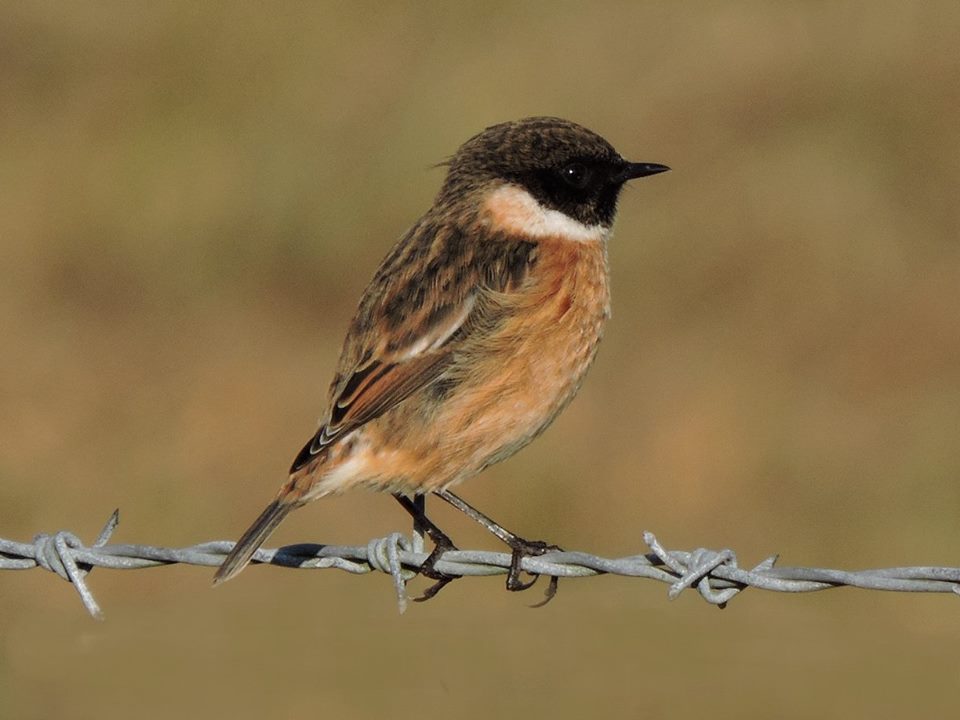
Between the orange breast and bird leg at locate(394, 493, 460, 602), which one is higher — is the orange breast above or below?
above

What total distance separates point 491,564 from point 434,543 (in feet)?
4.67

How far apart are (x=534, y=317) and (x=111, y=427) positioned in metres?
6.53

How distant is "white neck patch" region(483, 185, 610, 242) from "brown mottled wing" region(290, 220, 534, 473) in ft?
0.58

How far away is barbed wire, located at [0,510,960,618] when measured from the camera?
468 cm

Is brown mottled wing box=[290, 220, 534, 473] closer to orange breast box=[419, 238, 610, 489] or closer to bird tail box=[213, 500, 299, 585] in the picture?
orange breast box=[419, 238, 610, 489]

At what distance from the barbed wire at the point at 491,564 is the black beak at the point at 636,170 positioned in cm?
234

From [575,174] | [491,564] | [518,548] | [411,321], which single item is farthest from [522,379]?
[491,564]

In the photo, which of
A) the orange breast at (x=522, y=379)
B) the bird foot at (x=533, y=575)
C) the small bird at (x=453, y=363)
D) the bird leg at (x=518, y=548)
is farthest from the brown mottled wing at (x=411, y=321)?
the bird foot at (x=533, y=575)

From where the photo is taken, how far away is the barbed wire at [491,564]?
15.3 ft

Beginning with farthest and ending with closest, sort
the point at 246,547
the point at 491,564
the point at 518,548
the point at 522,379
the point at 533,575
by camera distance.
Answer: the point at 522,379 < the point at 518,548 < the point at 533,575 < the point at 246,547 < the point at 491,564

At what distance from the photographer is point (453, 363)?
6.95 meters

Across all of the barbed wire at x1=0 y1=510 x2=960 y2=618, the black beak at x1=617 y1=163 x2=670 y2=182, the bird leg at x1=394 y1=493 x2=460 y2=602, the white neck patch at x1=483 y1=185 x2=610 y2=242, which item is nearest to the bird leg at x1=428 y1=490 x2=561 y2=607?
the bird leg at x1=394 y1=493 x2=460 y2=602

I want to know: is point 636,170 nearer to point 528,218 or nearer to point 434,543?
point 528,218

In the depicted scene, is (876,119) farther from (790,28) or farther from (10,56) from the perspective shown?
(10,56)
